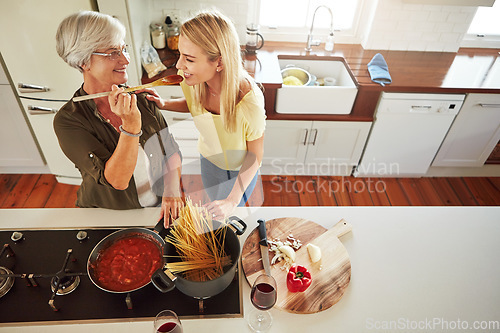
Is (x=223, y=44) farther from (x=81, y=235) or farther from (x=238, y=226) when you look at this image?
(x=81, y=235)

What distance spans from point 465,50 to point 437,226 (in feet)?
7.75

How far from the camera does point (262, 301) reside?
1.03m

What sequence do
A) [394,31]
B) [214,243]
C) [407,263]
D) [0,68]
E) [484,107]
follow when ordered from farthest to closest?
[394,31]
[484,107]
[0,68]
[407,263]
[214,243]

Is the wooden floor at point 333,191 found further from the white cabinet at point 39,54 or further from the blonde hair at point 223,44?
the blonde hair at point 223,44

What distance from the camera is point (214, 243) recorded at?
40.9 inches

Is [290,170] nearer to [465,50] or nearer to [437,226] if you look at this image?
[437,226]

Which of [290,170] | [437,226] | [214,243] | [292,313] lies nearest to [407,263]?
[437,226]

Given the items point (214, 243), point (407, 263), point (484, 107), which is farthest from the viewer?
point (484, 107)

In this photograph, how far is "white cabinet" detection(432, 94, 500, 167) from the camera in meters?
2.62

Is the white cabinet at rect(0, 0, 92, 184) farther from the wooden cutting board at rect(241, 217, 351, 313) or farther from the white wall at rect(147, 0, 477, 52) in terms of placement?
the wooden cutting board at rect(241, 217, 351, 313)

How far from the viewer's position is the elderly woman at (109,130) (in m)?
1.14

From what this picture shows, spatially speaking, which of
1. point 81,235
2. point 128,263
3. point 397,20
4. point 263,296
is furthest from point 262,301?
point 397,20

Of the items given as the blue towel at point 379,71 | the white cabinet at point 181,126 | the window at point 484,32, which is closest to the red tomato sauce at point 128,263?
the white cabinet at point 181,126

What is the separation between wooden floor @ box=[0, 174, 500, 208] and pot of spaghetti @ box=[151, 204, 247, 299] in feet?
5.83
